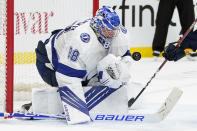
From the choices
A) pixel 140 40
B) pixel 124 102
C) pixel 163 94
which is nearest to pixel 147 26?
pixel 140 40

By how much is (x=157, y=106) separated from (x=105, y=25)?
860 millimetres

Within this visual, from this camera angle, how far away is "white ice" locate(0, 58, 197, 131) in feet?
9.12

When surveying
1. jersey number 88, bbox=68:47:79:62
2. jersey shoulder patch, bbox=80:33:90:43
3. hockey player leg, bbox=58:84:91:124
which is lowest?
hockey player leg, bbox=58:84:91:124

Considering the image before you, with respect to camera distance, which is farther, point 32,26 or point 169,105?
point 32,26

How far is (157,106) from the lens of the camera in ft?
11.4

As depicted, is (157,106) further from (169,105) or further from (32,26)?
(32,26)

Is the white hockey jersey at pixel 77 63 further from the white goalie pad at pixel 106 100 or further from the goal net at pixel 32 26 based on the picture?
the goal net at pixel 32 26

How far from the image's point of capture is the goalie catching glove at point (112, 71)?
2.83m

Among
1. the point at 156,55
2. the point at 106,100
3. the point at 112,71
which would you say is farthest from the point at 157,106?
the point at 156,55

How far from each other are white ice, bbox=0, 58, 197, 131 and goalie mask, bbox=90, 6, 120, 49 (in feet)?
1.51

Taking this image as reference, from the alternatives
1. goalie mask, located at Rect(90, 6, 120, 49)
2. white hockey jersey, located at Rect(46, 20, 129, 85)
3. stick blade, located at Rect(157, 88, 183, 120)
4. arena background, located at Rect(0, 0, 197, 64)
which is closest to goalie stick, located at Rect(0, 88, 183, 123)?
stick blade, located at Rect(157, 88, 183, 120)

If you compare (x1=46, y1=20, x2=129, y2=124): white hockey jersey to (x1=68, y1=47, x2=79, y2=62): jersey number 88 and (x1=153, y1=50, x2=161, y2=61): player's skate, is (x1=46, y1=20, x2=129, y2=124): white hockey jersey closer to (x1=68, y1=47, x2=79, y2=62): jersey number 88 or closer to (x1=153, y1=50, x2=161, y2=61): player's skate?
(x1=68, y1=47, x2=79, y2=62): jersey number 88

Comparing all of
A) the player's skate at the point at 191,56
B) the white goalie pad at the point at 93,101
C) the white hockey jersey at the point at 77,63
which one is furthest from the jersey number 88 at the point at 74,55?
the player's skate at the point at 191,56

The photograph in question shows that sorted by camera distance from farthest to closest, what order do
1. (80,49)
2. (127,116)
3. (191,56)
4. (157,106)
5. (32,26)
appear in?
Answer: (191,56) → (32,26) → (157,106) → (127,116) → (80,49)
